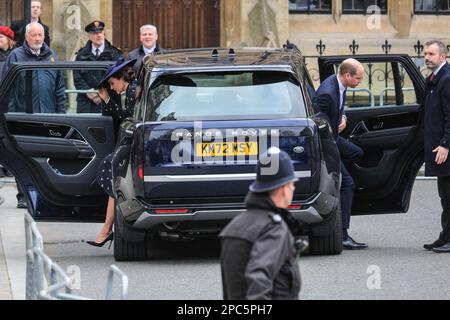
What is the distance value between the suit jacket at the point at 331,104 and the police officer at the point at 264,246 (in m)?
6.32

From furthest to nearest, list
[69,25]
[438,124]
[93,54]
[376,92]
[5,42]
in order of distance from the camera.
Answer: [69,25], [376,92], [5,42], [93,54], [438,124]

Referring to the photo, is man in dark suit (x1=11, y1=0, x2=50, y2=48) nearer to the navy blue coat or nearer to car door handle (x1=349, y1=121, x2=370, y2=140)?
the navy blue coat

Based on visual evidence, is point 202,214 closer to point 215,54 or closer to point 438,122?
point 215,54

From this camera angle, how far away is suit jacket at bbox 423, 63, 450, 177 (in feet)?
42.7

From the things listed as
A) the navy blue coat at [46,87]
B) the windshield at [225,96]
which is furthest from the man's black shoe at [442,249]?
the navy blue coat at [46,87]

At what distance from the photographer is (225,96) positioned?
12438 mm

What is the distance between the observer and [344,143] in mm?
13414

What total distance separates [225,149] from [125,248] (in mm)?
1345

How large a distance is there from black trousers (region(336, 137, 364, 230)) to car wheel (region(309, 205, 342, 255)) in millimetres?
605

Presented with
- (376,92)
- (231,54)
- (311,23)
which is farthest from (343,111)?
(311,23)

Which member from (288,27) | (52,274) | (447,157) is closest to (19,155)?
(447,157)

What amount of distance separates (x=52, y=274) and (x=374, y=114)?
284 inches

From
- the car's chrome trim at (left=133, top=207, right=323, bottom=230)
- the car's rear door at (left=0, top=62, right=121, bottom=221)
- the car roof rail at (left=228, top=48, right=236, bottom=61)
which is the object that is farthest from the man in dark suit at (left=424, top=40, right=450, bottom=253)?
the car's rear door at (left=0, top=62, right=121, bottom=221)
